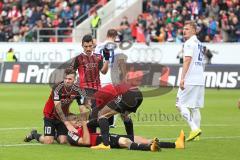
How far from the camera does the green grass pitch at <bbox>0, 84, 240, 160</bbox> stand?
12477mm

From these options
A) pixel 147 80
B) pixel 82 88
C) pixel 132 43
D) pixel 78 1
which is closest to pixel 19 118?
pixel 82 88

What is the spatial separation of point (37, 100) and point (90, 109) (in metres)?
13.3

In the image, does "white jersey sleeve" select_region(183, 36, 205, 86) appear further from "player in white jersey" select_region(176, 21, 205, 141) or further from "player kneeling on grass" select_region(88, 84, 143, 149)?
"player kneeling on grass" select_region(88, 84, 143, 149)

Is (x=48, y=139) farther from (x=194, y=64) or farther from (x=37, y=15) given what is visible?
(x=37, y=15)

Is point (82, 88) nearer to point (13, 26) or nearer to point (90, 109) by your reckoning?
point (90, 109)

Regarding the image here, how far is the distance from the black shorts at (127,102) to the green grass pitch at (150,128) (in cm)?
75

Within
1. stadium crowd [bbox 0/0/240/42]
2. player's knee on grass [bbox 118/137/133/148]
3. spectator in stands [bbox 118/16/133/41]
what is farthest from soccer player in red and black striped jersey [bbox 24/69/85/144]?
spectator in stands [bbox 118/16/133/41]

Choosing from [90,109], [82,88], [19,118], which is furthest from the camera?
[19,118]

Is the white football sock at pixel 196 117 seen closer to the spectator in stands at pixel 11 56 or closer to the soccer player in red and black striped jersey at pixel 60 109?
the soccer player in red and black striped jersey at pixel 60 109

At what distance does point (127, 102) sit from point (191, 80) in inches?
115

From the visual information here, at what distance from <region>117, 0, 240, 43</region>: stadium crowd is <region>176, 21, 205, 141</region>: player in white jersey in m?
23.4

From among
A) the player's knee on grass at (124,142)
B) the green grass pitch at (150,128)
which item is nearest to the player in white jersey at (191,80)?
the green grass pitch at (150,128)

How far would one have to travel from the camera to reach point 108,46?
18.0 metres

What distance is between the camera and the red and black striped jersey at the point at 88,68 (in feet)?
50.5
